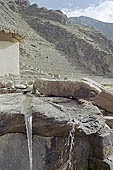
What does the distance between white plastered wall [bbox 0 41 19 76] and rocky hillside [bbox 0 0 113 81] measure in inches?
218

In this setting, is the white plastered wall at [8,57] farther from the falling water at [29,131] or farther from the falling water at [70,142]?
the falling water at [29,131]

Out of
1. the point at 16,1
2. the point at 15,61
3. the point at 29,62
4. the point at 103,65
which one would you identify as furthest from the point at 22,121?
the point at 16,1

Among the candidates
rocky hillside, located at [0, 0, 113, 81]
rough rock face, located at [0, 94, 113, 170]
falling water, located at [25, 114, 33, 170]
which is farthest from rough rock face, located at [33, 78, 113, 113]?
rocky hillside, located at [0, 0, 113, 81]

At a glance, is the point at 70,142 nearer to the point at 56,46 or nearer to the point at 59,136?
the point at 59,136

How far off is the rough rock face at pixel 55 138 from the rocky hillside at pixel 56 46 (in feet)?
43.9

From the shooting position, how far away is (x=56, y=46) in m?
29.5

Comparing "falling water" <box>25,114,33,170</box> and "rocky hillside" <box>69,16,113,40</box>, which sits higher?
"rocky hillside" <box>69,16,113,40</box>

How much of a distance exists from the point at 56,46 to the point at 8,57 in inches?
782

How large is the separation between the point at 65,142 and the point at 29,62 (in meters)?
18.8

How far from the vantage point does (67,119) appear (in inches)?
90.4

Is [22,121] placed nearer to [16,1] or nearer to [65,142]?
[65,142]

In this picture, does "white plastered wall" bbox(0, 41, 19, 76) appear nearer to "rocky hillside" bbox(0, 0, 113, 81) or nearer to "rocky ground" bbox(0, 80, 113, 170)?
"rocky hillside" bbox(0, 0, 113, 81)

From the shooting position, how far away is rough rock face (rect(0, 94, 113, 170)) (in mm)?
2215

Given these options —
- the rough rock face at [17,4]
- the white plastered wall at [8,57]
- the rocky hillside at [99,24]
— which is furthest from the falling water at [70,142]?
the rocky hillside at [99,24]
